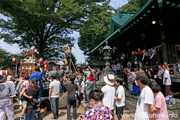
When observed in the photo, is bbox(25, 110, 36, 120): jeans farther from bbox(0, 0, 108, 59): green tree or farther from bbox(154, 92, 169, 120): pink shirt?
bbox(0, 0, 108, 59): green tree

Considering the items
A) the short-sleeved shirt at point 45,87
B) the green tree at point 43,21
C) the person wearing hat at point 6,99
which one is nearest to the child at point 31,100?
the person wearing hat at point 6,99

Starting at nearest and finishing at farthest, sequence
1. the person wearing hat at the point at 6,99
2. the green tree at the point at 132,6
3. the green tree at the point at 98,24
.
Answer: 1. the person wearing hat at the point at 6,99
2. the green tree at the point at 98,24
3. the green tree at the point at 132,6

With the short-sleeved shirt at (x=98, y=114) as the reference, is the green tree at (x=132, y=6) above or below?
above

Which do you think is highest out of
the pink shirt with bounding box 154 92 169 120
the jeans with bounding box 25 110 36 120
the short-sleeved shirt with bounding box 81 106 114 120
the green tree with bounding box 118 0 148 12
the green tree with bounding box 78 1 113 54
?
the green tree with bounding box 118 0 148 12

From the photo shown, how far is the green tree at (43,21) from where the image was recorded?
13945 mm

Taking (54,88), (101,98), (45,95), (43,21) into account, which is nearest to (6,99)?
(54,88)

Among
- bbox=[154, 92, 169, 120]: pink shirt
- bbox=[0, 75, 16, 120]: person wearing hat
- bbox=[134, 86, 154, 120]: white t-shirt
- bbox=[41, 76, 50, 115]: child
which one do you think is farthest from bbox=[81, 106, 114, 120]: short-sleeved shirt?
Result: bbox=[41, 76, 50, 115]: child

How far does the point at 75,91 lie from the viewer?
4.56 meters

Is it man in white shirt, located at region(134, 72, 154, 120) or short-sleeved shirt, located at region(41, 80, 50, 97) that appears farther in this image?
short-sleeved shirt, located at region(41, 80, 50, 97)

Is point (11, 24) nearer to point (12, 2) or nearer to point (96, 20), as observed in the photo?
point (12, 2)

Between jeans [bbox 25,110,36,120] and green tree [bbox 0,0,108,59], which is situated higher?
green tree [bbox 0,0,108,59]

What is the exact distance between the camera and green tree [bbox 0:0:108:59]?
45.8 feet

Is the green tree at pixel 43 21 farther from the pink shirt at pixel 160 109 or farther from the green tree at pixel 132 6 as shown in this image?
the pink shirt at pixel 160 109

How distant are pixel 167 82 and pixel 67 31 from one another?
1721 cm
